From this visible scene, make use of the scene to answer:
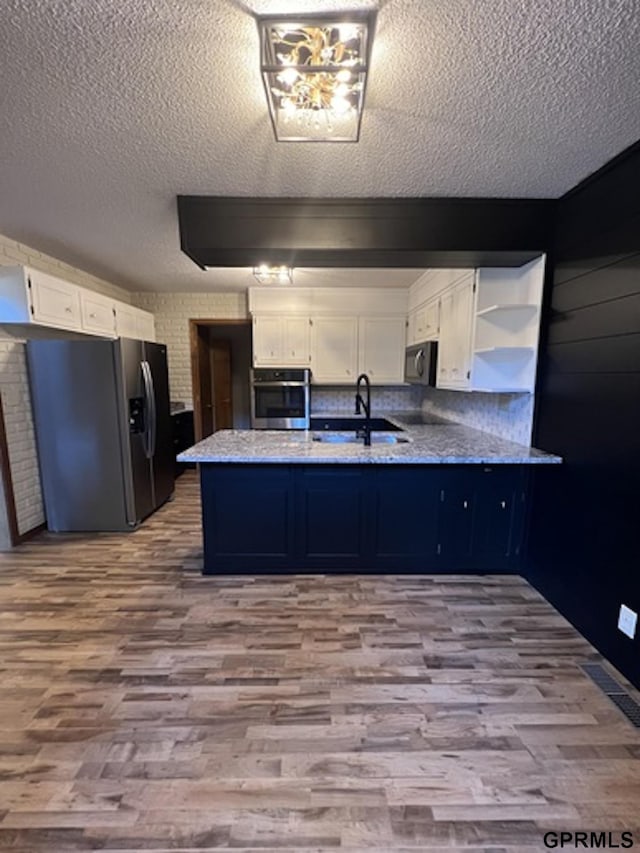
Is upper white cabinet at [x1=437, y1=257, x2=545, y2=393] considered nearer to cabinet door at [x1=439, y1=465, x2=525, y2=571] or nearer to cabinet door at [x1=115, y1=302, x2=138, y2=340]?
cabinet door at [x1=439, y1=465, x2=525, y2=571]

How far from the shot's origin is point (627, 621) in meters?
1.78

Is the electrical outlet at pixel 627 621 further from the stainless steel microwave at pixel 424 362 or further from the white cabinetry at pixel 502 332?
the stainless steel microwave at pixel 424 362

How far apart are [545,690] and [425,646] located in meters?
0.54

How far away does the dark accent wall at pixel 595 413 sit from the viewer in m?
1.79

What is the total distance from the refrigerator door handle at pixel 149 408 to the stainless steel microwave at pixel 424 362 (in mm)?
2642

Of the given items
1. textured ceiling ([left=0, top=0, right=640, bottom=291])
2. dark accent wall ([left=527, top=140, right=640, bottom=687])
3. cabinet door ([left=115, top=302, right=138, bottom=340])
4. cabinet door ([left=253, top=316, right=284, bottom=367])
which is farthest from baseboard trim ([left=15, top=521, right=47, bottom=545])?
dark accent wall ([left=527, top=140, right=640, bottom=687])

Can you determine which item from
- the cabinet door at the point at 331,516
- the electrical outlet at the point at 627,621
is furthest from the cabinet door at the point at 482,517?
the electrical outlet at the point at 627,621

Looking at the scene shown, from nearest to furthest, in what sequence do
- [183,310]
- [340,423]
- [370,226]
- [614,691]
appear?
[614,691] < [370,226] < [340,423] < [183,310]

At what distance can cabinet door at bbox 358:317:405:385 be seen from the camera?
463 cm

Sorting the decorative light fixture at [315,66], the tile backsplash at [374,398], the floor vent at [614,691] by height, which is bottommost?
the floor vent at [614,691]

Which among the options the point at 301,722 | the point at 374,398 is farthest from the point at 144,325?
the point at 301,722

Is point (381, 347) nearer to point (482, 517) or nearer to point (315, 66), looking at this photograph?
point (482, 517)

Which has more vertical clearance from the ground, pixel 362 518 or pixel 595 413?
pixel 595 413

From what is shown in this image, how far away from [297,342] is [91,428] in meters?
2.42
